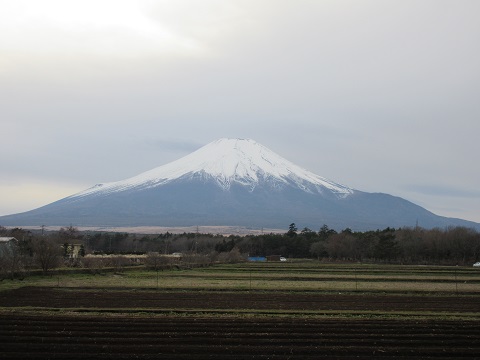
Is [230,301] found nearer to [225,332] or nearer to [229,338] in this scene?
[225,332]

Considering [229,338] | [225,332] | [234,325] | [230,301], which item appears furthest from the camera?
[230,301]

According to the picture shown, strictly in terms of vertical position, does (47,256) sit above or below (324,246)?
below

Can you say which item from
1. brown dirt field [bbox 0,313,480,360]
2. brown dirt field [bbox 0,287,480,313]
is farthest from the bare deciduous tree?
brown dirt field [bbox 0,313,480,360]

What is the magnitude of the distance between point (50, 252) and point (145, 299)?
21.7 metres

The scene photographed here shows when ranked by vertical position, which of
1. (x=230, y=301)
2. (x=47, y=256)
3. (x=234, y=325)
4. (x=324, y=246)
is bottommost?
(x=230, y=301)

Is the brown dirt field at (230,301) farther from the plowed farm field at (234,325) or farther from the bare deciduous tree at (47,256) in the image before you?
the bare deciduous tree at (47,256)

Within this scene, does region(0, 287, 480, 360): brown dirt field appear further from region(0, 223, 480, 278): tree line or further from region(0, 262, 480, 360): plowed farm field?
region(0, 223, 480, 278): tree line

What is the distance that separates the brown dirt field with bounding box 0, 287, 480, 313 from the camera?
2519 centimetres

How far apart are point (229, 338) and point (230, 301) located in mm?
11249

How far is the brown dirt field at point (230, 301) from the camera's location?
25188mm

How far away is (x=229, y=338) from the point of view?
16.6 metres

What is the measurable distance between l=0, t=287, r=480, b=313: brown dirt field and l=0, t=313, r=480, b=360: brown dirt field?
449cm

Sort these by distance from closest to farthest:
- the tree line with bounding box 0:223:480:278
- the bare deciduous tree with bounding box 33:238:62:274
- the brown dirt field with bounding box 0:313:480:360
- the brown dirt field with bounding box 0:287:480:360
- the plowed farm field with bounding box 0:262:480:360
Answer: the brown dirt field with bounding box 0:313:480:360 < the brown dirt field with bounding box 0:287:480:360 < the plowed farm field with bounding box 0:262:480:360 < the bare deciduous tree with bounding box 33:238:62:274 < the tree line with bounding box 0:223:480:278

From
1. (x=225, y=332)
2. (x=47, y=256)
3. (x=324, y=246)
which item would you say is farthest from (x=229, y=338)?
(x=324, y=246)
